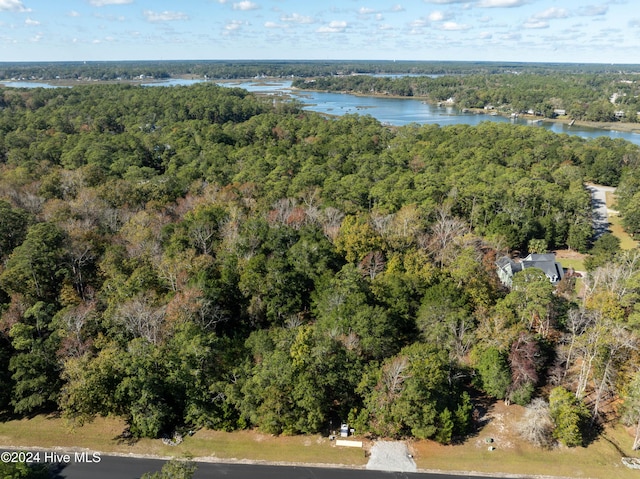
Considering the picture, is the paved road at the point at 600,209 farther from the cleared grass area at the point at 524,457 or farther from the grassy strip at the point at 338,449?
the grassy strip at the point at 338,449

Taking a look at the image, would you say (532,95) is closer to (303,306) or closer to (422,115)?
(422,115)

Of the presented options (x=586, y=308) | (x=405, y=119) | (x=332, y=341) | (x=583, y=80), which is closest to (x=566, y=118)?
(x=405, y=119)

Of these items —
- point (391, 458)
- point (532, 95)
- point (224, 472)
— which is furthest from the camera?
point (532, 95)

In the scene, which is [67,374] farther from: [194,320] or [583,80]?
[583,80]

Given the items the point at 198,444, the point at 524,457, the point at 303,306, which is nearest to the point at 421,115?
the point at 303,306

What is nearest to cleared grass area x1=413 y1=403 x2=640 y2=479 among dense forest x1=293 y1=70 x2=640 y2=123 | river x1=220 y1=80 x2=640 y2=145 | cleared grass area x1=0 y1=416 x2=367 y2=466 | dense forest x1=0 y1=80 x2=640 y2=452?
dense forest x1=0 y1=80 x2=640 y2=452

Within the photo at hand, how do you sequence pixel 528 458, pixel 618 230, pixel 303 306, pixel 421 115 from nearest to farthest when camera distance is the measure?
pixel 528 458
pixel 303 306
pixel 618 230
pixel 421 115

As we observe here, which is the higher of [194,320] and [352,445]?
[194,320]

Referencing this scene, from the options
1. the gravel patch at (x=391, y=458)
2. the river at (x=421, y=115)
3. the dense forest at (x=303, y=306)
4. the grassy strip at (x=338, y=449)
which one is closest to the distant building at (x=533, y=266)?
the dense forest at (x=303, y=306)
